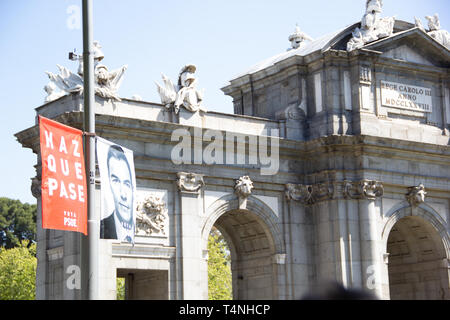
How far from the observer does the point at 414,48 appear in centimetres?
3434

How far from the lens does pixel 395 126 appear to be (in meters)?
33.1

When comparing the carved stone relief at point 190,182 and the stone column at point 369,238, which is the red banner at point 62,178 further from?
the stone column at point 369,238

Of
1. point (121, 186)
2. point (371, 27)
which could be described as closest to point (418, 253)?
point (371, 27)

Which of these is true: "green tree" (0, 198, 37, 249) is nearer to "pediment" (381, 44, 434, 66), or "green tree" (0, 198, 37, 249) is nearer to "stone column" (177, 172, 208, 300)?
"pediment" (381, 44, 434, 66)

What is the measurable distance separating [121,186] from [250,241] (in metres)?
17.1

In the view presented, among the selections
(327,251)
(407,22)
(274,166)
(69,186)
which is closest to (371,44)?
(407,22)

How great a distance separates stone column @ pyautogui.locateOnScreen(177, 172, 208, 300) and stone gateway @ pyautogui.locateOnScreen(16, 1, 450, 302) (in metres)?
0.05

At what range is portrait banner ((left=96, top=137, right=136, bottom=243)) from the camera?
15.8 meters

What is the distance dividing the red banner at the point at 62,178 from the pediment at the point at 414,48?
1998 cm

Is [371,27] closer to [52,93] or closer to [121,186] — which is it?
[52,93]

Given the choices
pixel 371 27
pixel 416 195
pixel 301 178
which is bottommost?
pixel 416 195

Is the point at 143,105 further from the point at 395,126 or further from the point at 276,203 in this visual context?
the point at 395,126

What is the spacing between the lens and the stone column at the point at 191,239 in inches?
1134

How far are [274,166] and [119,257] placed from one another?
7.05 metres
